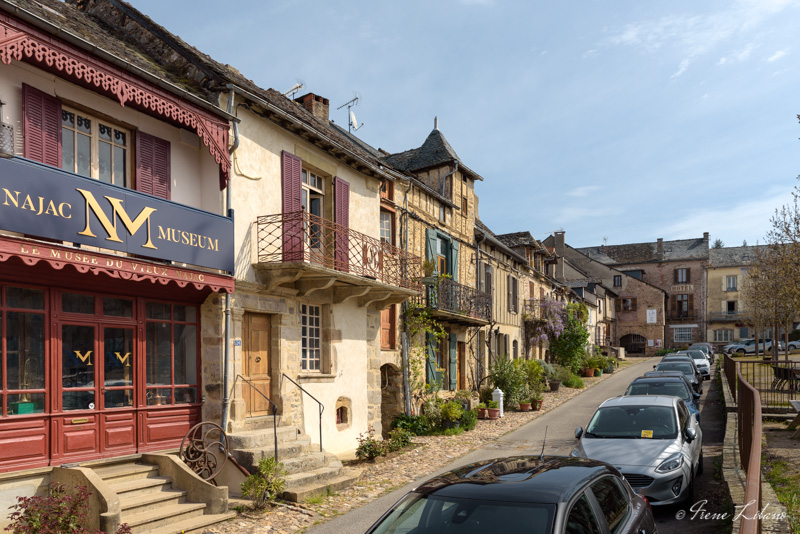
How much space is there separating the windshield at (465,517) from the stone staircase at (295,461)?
18.6ft

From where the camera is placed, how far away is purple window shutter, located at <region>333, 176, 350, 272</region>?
13131 millimetres

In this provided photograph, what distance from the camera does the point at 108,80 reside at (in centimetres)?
859

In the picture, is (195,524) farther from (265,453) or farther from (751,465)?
(751,465)

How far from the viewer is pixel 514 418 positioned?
64.0ft

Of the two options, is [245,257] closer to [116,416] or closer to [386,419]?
[116,416]

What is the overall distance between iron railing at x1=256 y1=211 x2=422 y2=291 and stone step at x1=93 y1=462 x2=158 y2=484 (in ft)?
13.5

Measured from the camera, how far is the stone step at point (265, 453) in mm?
10078

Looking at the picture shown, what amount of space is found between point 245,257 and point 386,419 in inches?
304

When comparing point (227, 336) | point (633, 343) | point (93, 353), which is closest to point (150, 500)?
point (93, 353)

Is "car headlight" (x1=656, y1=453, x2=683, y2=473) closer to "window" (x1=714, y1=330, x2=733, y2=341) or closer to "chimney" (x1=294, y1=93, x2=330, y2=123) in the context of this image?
"chimney" (x1=294, y1=93, x2=330, y2=123)

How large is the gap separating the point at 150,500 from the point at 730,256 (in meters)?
64.4

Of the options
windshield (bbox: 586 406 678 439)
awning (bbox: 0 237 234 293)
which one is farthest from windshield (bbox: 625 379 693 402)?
awning (bbox: 0 237 234 293)

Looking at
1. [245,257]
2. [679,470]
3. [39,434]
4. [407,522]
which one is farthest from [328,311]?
[407,522]

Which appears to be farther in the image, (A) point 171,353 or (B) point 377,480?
(B) point 377,480
